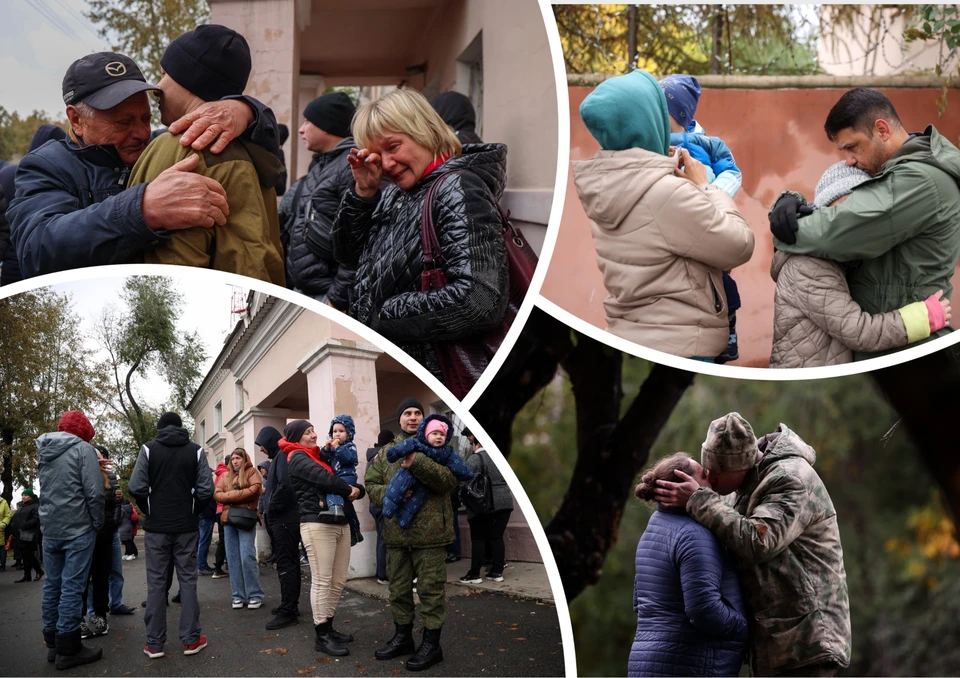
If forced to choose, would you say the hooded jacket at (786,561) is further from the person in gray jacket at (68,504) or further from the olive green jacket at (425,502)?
the person in gray jacket at (68,504)

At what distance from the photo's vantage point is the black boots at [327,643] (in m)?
2.47

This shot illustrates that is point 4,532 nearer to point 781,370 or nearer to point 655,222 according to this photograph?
point 655,222

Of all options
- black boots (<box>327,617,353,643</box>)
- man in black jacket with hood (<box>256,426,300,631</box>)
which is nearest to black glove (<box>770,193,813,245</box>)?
man in black jacket with hood (<box>256,426,300,631</box>)

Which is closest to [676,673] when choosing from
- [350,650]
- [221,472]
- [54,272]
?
[350,650]

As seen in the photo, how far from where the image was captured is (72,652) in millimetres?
2469

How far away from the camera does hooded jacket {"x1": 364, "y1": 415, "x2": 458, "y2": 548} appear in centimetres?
250

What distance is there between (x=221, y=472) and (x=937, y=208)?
2235 mm

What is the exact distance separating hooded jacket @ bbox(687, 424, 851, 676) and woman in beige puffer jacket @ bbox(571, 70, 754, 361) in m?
0.48

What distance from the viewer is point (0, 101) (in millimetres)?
3422

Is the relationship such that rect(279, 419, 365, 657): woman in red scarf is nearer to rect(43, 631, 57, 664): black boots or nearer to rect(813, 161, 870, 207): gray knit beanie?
rect(43, 631, 57, 664): black boots

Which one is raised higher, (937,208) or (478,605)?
(937,208)

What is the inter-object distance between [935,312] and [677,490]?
3.23ft

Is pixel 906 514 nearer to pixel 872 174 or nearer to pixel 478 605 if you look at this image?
pixel 872 174

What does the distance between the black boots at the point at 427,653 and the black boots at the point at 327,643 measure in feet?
0.60
